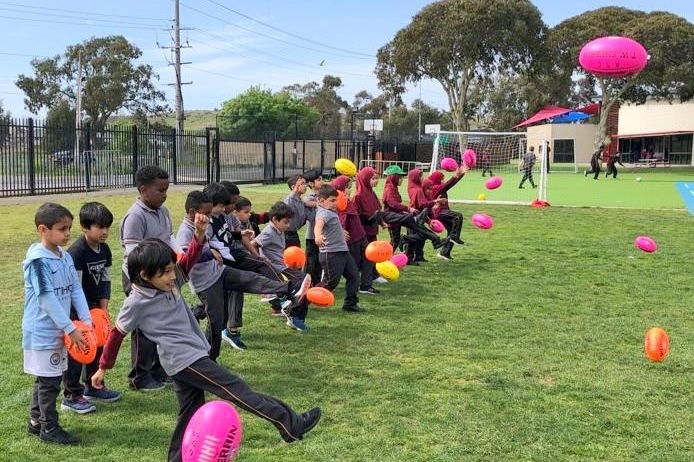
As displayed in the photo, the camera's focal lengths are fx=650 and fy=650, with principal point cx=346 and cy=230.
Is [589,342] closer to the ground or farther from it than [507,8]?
closer to the ground

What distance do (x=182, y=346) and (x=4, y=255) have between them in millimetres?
8267

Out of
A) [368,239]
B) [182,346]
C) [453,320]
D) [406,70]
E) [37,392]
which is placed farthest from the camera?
[406,70]

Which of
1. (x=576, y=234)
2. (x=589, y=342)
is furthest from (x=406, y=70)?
(x=589, y=342)

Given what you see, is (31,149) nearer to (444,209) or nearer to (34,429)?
(444,209)

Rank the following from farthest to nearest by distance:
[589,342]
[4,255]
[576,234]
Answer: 1. [576,234]
2. [4,255]
3. [589,342]

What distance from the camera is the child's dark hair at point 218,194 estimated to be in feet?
17.5

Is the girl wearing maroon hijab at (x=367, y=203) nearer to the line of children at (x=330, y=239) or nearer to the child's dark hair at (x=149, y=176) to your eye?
the line of children at (x=330, y=239)

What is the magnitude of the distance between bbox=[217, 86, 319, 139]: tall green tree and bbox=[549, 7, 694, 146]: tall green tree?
68.3 ft

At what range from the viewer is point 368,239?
341 inches

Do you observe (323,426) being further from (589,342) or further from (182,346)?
(589,342)

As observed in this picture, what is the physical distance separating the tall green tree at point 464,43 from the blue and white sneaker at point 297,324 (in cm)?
3938

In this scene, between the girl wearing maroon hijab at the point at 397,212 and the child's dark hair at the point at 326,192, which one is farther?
the girl wearing maroon hijab at the point at 397,212

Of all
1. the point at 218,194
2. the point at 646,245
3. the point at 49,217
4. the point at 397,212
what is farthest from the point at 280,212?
the point at 646,245

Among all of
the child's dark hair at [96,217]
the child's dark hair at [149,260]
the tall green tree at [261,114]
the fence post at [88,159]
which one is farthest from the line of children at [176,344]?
the tall green tree at [261,114]
